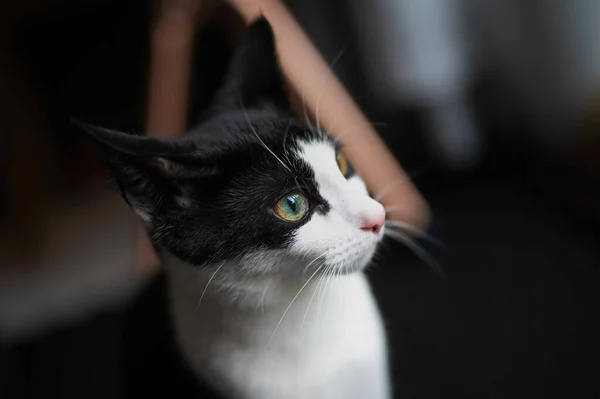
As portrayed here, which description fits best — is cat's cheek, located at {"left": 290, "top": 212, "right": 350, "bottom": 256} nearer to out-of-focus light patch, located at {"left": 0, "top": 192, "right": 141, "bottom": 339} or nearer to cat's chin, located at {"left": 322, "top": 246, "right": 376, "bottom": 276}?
cat's chin, located at {"left": 322, "top": 246, "right": 376, "bottom": 276}

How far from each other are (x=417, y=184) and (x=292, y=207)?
1.51 ft

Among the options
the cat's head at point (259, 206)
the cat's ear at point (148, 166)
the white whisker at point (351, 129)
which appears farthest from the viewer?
the white whisker at point (351, 129)

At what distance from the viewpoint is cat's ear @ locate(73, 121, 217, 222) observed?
381 mm

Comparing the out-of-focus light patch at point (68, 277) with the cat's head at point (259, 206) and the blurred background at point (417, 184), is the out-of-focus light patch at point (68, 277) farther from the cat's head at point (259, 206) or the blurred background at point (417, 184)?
the cat's head at point (259, 206)

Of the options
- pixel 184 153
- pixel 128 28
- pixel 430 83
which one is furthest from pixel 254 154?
pixel 430 83

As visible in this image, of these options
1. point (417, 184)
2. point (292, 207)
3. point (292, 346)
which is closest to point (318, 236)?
point (292, 207)

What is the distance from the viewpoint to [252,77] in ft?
1.95

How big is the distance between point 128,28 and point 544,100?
0.72 meters

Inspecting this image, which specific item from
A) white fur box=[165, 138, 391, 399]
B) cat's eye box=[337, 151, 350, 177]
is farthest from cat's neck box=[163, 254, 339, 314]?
cat's eye box=[337, 151, 350, 177]

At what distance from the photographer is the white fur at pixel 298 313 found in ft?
1.67

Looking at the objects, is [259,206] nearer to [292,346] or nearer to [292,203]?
[292,203]

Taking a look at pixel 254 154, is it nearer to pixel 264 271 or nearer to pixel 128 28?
pixel 264 271

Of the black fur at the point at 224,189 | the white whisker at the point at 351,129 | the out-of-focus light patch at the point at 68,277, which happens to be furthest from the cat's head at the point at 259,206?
the out-of-focus light patch at the point at 68,277

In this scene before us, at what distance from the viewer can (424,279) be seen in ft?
2.68
